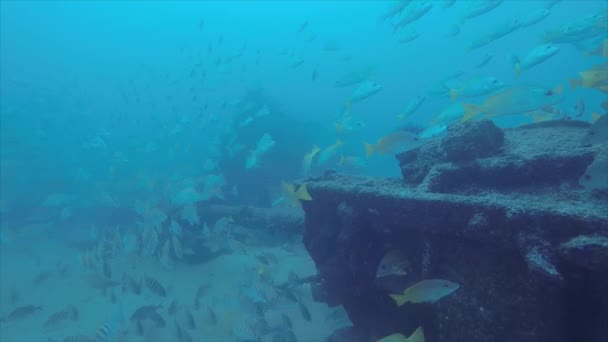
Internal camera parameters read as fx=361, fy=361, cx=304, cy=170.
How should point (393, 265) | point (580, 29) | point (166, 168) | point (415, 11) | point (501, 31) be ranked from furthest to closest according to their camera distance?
point (166, 168)
point (415, 11)
point (501, 31)
point (580, 29)
point (393, 265)

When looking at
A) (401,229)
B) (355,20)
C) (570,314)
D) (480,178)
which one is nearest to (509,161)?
(480,178)

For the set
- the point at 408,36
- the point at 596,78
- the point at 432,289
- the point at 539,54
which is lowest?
the point at 432,289

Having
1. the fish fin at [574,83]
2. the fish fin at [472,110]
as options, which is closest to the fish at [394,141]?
the fish fin at [472,110]

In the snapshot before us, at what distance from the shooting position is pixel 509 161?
15.2 feet

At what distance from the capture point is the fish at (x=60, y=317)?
8016 mm

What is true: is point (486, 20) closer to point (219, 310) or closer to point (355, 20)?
point (355, 20)

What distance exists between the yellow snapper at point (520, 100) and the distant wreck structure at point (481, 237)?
11.1 inches

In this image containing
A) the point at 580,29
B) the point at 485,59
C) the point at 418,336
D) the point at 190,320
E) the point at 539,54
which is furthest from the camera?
the point at 485,59

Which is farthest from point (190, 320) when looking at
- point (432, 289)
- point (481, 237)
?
point (481, 237)

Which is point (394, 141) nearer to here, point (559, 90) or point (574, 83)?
point (559, 90)

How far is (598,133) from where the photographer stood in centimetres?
420

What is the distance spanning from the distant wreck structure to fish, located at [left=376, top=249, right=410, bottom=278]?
107 millimetres

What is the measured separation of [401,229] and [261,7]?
136004 millimetres

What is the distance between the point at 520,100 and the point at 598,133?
3.28 ft
